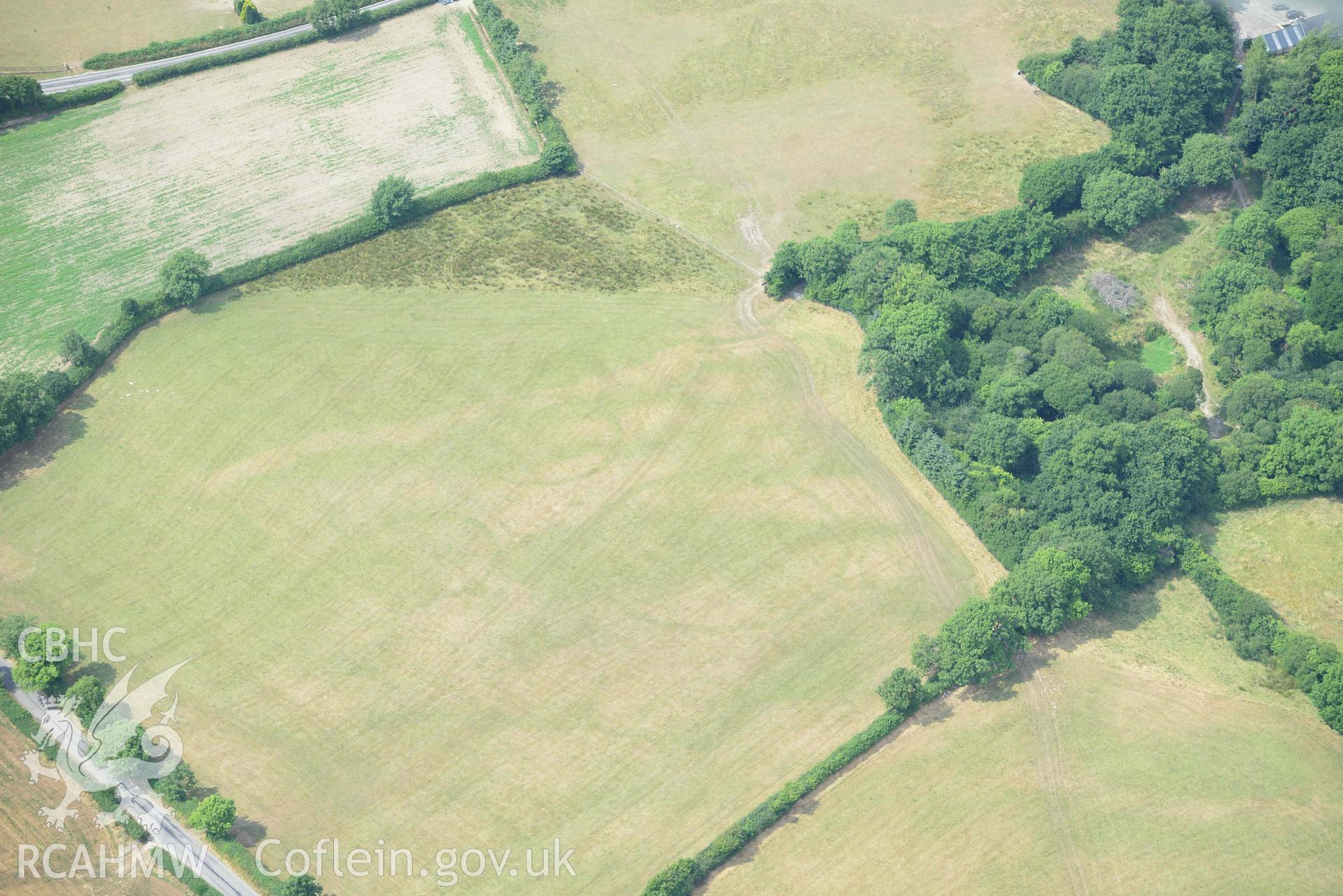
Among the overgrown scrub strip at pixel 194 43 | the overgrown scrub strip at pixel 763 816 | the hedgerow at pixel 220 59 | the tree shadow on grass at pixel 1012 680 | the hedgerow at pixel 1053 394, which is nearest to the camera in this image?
the overgrown scrub strip at pixel 763 816

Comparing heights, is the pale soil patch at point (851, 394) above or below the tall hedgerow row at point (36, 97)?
below

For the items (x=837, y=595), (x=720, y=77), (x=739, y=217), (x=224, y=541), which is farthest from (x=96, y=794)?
(x=720, y=77)

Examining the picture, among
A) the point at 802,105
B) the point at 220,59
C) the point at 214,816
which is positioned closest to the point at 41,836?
the point at 214,816

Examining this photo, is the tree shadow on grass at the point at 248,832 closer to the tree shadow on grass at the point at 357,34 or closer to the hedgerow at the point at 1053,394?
the hedgerow at the point at 1053,394

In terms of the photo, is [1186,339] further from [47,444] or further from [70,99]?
[70,99]

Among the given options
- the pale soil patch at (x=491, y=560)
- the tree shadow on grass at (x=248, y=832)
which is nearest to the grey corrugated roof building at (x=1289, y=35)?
the pale soil patch at (x=491, y=560)

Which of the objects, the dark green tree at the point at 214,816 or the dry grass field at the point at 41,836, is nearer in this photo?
the dry grass field at the point at 41,836
